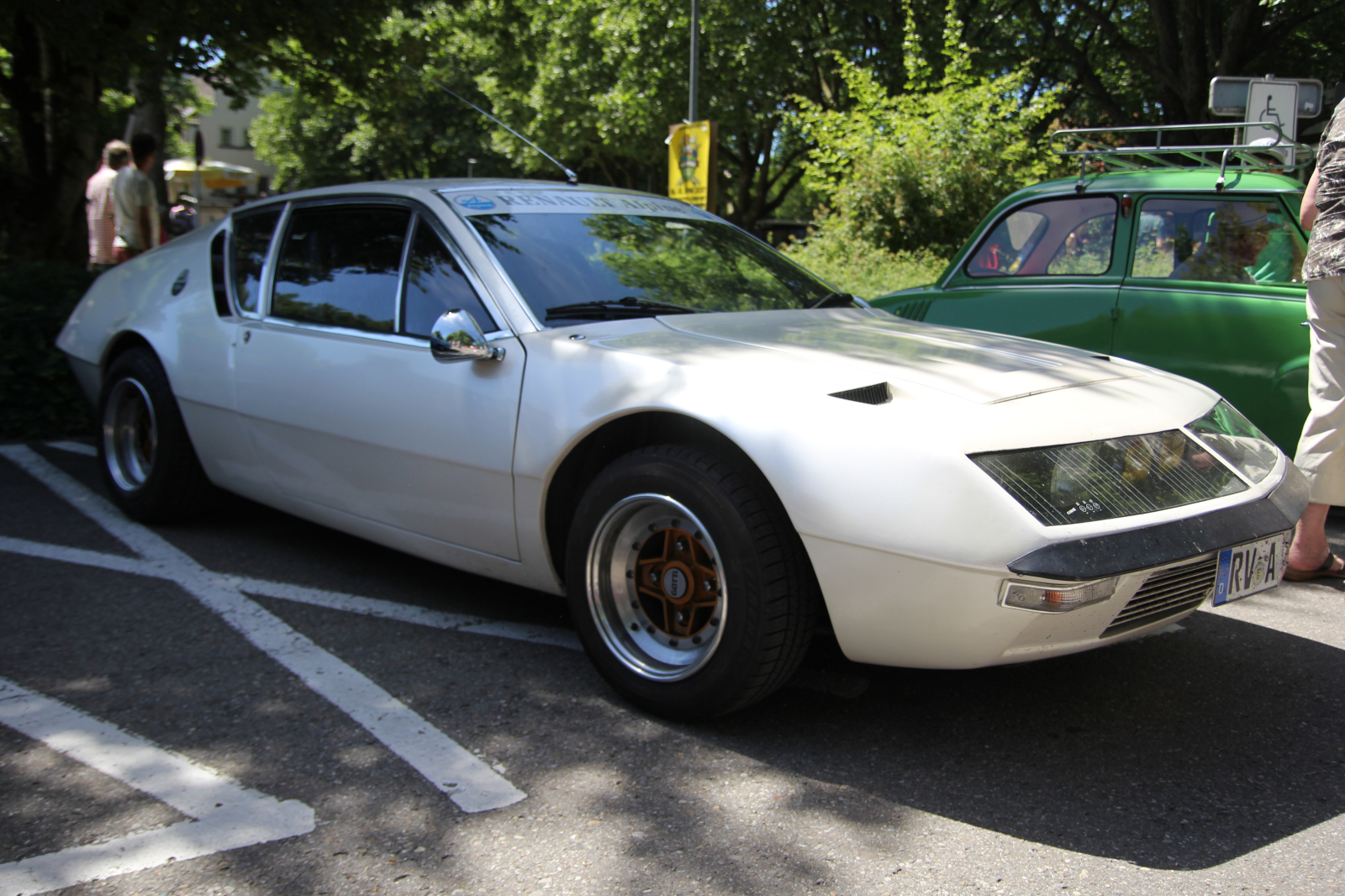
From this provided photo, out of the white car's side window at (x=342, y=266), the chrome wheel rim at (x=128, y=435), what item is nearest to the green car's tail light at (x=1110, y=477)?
the white car's side window at (x=342, y=266)

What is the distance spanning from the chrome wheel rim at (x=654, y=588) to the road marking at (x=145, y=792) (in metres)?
0.92

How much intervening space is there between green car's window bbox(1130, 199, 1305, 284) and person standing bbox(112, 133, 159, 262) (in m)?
6.85

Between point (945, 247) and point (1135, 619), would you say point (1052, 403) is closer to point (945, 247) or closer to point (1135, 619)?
point (1135, 619)

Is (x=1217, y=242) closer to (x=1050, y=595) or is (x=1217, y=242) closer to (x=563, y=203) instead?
(x=563, y=203)

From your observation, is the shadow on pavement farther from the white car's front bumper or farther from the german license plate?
the german license plate

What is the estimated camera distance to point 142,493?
15.5 ft

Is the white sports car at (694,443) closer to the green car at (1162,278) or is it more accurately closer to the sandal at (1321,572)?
the sandal at (1321,572)

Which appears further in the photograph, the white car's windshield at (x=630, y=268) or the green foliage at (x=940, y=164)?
the green foliage at (x=940, y=164)

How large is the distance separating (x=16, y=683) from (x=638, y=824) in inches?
76.7

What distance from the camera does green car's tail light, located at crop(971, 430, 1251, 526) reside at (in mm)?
2422

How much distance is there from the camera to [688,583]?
9.37 ft

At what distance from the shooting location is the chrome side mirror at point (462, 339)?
3188 mm

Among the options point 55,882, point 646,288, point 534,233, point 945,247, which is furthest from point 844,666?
point 945,247

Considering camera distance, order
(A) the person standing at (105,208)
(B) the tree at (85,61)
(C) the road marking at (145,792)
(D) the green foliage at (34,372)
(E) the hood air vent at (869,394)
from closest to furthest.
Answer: (C) the road marking at (145,792) → (E) the hood air vent at (869,394) → (D) the green foliage at (34,372) → (B) the tree at (85,61) → (A) the person standing at (105,208)
